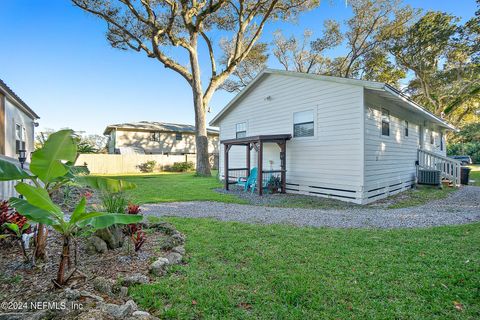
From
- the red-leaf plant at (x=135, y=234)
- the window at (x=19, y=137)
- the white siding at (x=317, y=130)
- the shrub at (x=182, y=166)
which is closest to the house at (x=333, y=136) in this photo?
the white siding at (x=317, y=130)

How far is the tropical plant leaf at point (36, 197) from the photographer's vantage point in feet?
6.88

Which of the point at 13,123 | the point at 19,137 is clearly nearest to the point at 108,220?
the point at 13,123

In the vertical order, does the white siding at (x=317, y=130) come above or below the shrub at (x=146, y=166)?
above

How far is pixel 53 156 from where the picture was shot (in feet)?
7.91

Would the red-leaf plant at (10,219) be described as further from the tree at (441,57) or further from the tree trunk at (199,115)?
the tree at (441,57)

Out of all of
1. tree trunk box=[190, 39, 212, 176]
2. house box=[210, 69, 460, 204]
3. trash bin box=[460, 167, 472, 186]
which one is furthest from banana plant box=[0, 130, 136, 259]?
trash bin box=[460, 167, 472, 186]

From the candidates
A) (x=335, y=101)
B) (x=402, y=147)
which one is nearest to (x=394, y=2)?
(x=402, y=147)

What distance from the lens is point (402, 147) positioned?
11.4 meters

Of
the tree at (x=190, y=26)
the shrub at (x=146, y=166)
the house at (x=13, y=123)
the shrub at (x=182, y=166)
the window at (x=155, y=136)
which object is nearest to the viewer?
the house at (x=13, y=123)

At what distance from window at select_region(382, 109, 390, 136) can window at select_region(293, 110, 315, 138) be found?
270 centimetres

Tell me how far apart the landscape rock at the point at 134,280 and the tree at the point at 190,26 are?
1531 centimetres

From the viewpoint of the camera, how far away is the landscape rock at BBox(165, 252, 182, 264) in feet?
11.4

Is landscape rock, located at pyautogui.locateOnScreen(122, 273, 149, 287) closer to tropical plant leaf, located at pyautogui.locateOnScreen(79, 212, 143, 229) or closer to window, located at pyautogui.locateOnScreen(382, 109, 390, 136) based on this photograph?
tropical plant leaf, located at pyautogui.locateOnScreen(79, 212, 143, 229)

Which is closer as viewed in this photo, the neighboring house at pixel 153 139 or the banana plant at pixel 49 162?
the banana plant at pixel 49 162
